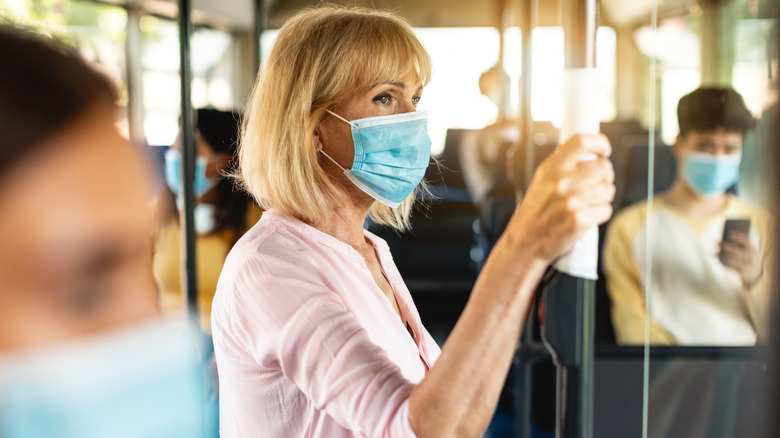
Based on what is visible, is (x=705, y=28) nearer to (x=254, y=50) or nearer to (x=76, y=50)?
→ (x=254, y=50)

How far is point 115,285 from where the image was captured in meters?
0.42

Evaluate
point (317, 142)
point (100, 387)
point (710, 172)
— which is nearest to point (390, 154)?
point (317, 142)

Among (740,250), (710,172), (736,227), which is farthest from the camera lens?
(710,172)

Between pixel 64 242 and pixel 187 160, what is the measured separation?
1546 millimetres

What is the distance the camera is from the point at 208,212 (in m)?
2.82

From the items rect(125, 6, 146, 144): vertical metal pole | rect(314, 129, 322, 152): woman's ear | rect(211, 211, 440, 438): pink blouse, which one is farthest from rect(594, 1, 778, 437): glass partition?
rect(125, 6, 146, 144): vertical metal pole

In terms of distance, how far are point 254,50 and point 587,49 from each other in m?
2.41

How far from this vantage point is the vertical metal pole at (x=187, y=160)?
5.71 feet

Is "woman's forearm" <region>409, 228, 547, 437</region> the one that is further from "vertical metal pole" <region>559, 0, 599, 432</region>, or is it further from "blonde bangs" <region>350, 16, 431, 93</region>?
"blonde bangs" <region>350, 16, 431, 93</region>

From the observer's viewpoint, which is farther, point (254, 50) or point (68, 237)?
point (254, 50)

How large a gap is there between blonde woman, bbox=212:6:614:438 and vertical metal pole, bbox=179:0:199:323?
0.73 meters

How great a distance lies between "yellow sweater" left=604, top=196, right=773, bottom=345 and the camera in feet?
6.90

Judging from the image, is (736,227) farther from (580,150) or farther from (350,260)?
(580,150)

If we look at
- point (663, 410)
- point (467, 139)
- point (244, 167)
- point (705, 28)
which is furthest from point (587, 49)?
point (467, 139)
